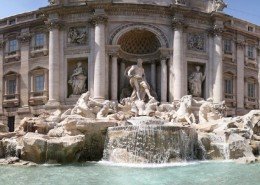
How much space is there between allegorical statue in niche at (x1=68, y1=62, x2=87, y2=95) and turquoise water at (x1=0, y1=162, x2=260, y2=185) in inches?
465

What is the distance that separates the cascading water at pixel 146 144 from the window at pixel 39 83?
41.1 ft

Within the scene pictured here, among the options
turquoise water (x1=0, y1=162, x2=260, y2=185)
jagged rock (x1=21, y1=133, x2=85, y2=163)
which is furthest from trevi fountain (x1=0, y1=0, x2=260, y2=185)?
turquoise water (x1=0, y1=162, x2=260, y2=185)

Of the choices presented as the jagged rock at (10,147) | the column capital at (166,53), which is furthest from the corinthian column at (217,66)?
the jagged rock at (10,147)

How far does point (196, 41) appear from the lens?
105 ft

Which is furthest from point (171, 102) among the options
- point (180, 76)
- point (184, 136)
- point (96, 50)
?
point (184, 136)

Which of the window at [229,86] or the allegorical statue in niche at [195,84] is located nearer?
the allegorical statue in niche at [195,84]

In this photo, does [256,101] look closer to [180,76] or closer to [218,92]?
[218,92]

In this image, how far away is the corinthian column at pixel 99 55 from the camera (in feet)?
95.9

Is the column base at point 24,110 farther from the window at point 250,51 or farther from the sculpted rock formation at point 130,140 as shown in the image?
the window at point 250,51

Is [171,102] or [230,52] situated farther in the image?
[230,52]

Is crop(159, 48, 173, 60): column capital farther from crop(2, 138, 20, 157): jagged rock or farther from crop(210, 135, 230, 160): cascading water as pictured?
crop(2, 138, 20, 157): jagged rock

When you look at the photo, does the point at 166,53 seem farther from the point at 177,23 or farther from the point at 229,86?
the point at 229,86

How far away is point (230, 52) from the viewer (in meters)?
34.4

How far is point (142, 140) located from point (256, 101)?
19.4 meters
